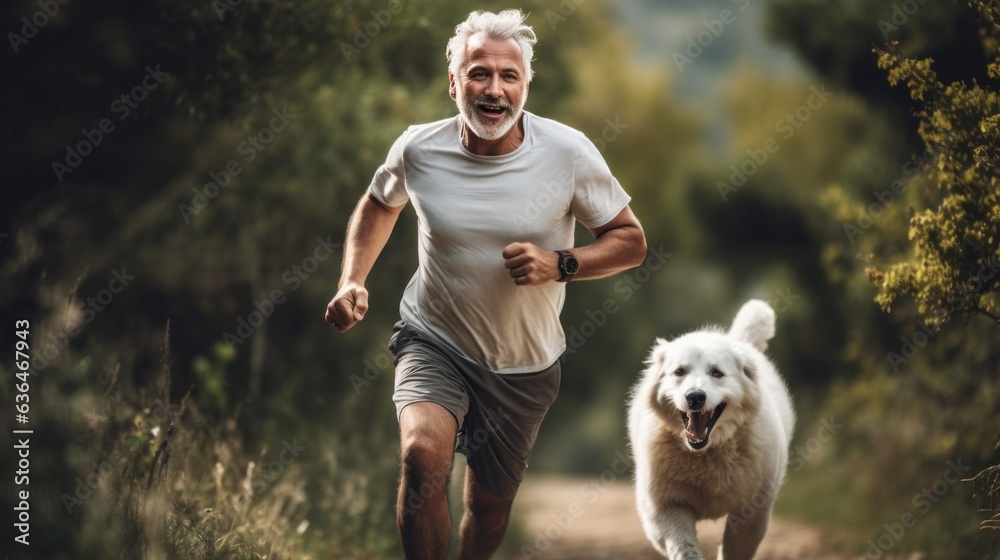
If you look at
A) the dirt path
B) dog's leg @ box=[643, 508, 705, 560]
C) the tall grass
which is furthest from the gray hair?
the dirt path

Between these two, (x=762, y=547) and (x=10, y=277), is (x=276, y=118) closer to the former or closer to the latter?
(x=10, y=277)

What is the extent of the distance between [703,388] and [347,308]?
6.49 feet

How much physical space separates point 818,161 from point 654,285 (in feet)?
31.0

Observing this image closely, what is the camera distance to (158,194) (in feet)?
35.9

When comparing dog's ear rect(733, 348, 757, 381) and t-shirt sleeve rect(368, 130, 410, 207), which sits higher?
t-shirt sleeve rect(368, 130, 410, 207)

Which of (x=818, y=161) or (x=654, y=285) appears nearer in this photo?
(x=818, y=161)

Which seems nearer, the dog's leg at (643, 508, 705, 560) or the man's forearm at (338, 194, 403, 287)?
the man's forearm at (338, 194, 403, 287)

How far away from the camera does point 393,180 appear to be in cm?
537

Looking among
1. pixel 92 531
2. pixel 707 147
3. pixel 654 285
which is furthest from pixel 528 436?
pixel 707 147

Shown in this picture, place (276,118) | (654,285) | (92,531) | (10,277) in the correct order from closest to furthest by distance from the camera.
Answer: (92,531) < (10,277) < (276,118) < (654,285)

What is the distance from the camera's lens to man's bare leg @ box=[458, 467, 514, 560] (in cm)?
557

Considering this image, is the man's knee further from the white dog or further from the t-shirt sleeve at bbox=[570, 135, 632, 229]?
the white dog

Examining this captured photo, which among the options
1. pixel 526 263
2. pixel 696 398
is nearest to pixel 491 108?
pixel 526 263

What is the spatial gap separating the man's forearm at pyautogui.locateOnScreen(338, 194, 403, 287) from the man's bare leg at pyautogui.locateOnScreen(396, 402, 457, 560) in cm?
91
